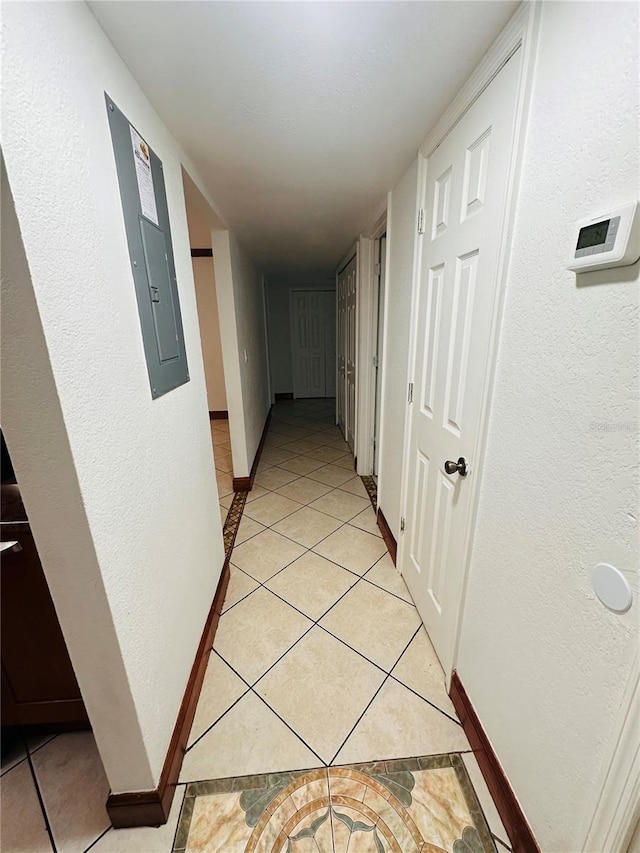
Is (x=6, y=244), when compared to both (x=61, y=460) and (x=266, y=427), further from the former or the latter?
(x=266, y=427)

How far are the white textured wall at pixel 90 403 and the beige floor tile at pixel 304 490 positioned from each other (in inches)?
67.4

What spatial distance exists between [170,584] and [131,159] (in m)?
1.32

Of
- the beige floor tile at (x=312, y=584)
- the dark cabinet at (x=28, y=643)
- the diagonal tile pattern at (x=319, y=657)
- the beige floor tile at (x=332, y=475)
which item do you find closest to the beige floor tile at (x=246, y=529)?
the diagonal tile pattern at (x=319, y=657)

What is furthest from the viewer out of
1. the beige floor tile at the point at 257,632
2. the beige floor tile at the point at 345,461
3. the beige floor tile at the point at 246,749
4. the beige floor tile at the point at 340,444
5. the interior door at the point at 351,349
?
the beige floor tile at the point at 340,444

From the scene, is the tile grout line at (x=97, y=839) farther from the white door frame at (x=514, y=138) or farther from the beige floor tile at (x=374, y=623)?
the white door frame at (x=514, y=138)

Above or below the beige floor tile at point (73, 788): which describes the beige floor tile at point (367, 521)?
above

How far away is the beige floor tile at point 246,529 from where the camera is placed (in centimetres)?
232

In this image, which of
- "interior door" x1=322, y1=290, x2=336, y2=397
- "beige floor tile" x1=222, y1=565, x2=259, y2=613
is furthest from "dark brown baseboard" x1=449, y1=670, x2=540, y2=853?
"interior door" x1=322, y1=290, x2=336, y2=397

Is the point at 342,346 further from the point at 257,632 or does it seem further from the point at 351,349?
the point at 257,632

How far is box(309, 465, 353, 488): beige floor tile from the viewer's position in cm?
312

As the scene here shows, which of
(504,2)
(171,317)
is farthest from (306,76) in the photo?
(171,317)

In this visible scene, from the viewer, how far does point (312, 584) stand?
6.18 ft

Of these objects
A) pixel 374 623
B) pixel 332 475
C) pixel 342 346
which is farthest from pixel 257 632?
pixel 342 346

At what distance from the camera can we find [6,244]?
1.86ft
